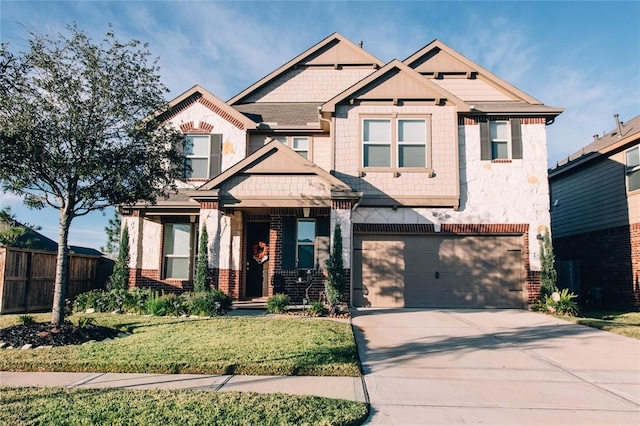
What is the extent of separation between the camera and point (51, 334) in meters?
8.16

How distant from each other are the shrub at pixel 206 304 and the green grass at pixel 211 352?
3.60ft

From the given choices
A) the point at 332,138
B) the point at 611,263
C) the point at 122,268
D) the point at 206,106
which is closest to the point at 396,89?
the point at 332,138

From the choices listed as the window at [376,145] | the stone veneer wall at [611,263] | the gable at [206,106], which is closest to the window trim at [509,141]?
the window at [376,145]

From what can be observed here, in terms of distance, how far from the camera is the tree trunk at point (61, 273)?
29.0 ft

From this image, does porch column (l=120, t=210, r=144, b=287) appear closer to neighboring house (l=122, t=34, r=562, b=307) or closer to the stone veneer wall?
neighboring house (l=122, t=34, r=562, b=307)

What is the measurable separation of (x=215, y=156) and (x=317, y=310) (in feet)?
20.5

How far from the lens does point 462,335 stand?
931cm

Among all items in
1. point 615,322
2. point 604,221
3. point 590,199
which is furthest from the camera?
point 590,199

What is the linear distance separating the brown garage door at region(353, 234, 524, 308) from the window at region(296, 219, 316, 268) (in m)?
1.31

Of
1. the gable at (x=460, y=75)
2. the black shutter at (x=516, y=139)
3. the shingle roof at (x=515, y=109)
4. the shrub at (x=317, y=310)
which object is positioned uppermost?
the gable at (x=460, y=75)

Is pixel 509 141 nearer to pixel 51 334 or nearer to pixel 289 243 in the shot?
pixel 289 243

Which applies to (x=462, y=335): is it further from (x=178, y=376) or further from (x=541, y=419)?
(x=178, y=376)

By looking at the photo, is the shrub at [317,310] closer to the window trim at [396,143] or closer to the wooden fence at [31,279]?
Result: the window trim at [396,143]

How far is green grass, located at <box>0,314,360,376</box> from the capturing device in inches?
251
